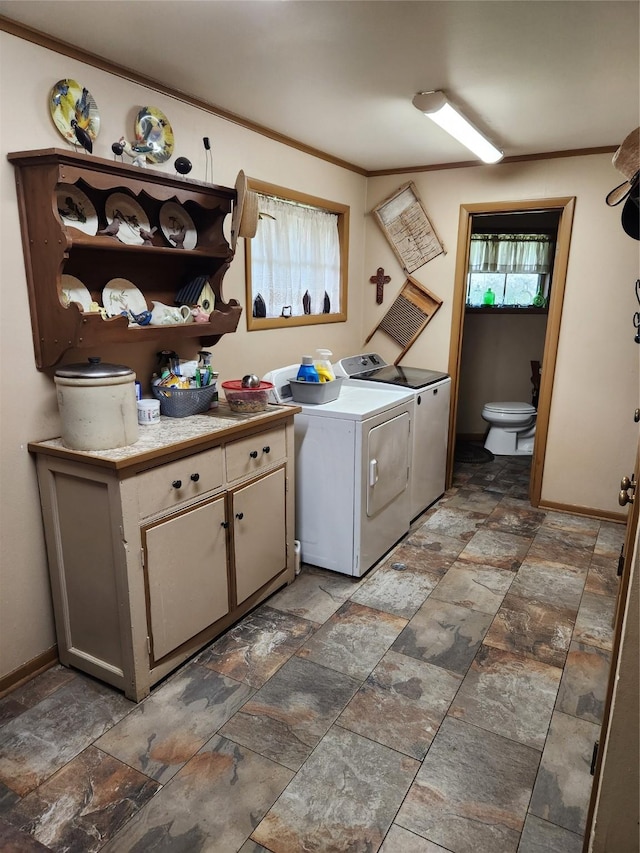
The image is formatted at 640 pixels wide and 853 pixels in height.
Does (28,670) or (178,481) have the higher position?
(178,481)

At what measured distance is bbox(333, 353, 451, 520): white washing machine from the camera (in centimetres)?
348

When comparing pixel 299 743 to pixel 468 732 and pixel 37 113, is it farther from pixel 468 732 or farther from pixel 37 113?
pixel 37 113

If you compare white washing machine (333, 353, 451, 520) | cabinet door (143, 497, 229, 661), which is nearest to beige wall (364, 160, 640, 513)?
white washing machine (333, 353, 451, 520)

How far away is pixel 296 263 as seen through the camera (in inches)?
137

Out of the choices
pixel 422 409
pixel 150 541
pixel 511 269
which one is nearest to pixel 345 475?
pixel 422 409

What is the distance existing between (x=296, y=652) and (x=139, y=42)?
2389 millimetres

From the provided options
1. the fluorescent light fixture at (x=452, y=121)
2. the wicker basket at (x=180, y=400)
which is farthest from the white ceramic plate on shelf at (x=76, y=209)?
the fluorescent light fixture at (x=452, y=121)

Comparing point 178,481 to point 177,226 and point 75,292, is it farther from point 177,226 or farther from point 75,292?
point 177,226

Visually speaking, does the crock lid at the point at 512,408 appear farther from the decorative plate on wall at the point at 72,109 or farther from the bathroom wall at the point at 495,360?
the decorative plate on wall at the point at 72,109

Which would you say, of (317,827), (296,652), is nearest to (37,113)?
(296,652)

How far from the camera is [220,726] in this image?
6.29 feet

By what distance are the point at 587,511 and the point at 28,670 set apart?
3395mm

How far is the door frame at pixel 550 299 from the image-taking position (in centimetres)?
351

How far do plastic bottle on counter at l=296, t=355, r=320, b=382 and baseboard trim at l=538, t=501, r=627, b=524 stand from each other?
6.64 ft
